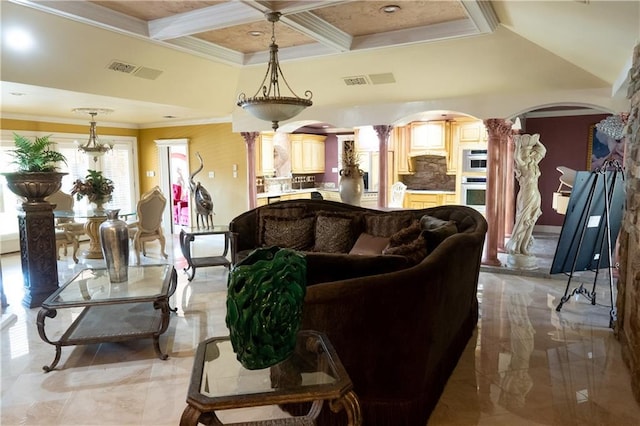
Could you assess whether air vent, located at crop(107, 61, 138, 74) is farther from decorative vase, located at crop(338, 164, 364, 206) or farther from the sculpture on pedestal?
the sculpture on pedestal

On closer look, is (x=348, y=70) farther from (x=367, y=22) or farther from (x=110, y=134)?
(x=110, y=134)

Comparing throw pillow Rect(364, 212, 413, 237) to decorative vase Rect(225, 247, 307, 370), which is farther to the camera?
throw pillow Rect(364, 212, 413, 237)

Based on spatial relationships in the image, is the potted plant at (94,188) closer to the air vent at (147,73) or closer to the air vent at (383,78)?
the air vent at (147,73)

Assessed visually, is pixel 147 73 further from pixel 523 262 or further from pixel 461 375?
pixel 523 262

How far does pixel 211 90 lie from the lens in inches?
269

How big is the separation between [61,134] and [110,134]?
3.73 feet

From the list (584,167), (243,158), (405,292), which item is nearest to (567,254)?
(405,292)

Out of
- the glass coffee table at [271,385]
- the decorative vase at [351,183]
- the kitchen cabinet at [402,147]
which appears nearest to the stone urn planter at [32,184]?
the decorative vase at [351,183]

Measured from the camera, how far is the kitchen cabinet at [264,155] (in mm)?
8742

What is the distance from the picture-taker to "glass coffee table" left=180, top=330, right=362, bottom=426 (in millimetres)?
1414

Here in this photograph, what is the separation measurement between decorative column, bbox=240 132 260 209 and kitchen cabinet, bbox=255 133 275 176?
1.58ft

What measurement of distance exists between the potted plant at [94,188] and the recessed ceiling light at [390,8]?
432 centimetres

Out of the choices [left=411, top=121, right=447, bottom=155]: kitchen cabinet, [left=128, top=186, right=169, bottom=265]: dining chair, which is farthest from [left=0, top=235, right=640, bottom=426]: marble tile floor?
[left=411, top=121, right=447, bottom=155]: kitchen cabinet

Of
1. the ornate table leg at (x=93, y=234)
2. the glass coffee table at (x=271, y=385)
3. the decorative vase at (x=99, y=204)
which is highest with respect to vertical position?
the decorative vase at (x=99, y=204)
